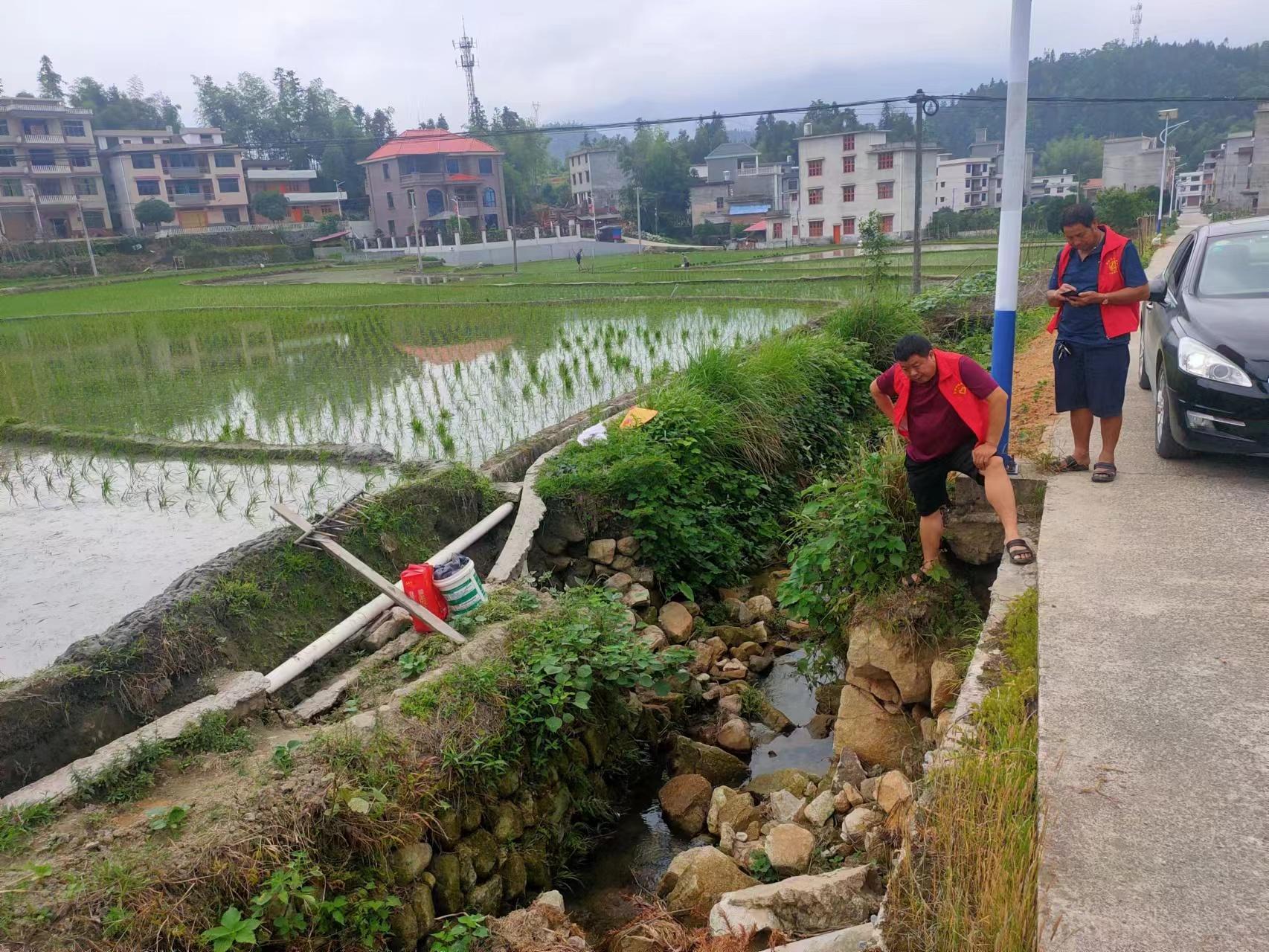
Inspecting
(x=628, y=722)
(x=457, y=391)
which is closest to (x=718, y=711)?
(x=628, y=722)

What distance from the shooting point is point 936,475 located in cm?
468

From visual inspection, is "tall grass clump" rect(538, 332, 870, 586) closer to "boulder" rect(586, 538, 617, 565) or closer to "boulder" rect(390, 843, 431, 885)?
"boulder" rect(586, 538, 617, 565)

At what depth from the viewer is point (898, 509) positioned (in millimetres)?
5188

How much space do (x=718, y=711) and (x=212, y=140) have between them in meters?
60.7

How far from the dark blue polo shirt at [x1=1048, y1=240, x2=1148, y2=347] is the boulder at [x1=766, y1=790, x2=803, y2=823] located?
9.97 ft

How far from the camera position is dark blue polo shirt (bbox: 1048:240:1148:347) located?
511 centimetres

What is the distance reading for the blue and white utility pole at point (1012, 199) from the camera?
188 inches

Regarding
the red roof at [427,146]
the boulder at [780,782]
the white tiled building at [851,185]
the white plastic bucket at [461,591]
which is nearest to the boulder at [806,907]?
the boulder at [780,782]

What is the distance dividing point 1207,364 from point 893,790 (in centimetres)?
293

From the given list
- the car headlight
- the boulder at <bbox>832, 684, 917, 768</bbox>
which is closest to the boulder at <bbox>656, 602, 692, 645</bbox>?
the boulder at <bbox>832, 684, 917, 768</bbox>

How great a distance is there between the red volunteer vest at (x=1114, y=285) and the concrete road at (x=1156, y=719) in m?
0.93

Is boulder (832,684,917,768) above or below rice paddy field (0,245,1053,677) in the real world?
below

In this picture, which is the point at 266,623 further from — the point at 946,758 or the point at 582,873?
the point at 946,758

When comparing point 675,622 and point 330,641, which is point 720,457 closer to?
point 675,622
